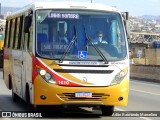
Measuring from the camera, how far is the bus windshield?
41.2 ft

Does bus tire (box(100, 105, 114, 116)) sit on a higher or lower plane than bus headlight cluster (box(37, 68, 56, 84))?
lower

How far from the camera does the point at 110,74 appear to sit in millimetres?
12391

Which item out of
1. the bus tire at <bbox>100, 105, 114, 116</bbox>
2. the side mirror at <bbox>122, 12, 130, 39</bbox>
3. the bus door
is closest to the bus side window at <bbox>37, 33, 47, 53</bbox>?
the bus door

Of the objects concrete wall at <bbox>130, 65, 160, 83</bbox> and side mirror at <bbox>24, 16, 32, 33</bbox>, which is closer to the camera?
side mirror at <bbox>24, 16, 32, 33</bbox>

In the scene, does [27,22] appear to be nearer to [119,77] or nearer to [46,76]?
[46,76]

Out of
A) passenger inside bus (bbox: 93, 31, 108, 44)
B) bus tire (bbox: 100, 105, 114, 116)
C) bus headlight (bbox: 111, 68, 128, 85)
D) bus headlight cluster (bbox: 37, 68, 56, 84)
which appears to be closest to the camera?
bus headlight cluster (bbox: 37, 68, 56, 84)

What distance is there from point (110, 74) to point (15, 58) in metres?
4.32

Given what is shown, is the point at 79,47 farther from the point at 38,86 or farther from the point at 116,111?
the point at 116,111

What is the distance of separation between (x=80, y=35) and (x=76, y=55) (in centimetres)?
53

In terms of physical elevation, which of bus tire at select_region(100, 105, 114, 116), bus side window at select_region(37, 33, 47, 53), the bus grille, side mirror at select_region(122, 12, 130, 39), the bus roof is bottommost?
bus tire at select_region(100, 105, 114, 116)

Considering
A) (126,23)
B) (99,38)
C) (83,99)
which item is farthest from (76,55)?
(126,23)

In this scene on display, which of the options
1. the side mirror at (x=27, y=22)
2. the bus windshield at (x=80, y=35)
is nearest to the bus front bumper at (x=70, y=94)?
the bus windshield at (x=80, y=35)

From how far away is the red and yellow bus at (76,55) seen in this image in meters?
12.2

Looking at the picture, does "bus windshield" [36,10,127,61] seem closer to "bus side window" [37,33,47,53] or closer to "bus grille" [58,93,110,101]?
"bus side window" [37,33,47,53]
